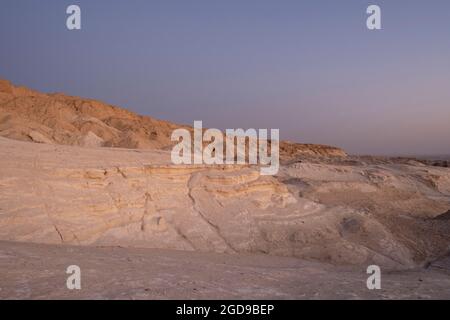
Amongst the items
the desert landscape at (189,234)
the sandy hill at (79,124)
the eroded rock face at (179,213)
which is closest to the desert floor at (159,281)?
the desert landscape at (189,234)

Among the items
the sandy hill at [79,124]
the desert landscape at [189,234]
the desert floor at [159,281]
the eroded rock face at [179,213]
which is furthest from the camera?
the sandy hill at [79,124]

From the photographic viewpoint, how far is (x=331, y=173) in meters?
18.6

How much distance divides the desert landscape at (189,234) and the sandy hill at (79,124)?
1240 cm

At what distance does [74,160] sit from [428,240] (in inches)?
334

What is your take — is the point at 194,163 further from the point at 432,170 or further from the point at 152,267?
the point at 432,170

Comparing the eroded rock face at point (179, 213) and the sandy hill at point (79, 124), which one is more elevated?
the sandy hill at point (79, 124)

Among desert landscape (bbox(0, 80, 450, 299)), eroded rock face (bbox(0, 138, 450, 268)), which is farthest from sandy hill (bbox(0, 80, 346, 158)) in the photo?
desert landscape (bbox(0, 80, 450, 299))

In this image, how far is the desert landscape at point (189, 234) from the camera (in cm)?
448

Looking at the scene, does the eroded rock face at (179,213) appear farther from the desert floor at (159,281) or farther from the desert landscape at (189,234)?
the desert floor at (159,281)

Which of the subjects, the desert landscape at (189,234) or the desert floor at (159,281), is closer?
the desert floor at (159,281)

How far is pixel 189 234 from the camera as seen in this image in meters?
8.78

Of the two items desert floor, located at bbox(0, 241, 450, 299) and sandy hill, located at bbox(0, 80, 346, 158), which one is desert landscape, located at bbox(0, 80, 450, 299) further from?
sandy hill, located at bbox(0, 80, 346, 158)

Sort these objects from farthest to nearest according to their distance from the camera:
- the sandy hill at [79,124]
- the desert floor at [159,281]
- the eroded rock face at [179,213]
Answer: the sandy hill at [79,124]
the eroded rock face at [179,213]
the desert floor at [159,281]

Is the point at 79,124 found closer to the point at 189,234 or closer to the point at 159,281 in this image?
the point at 189,234
